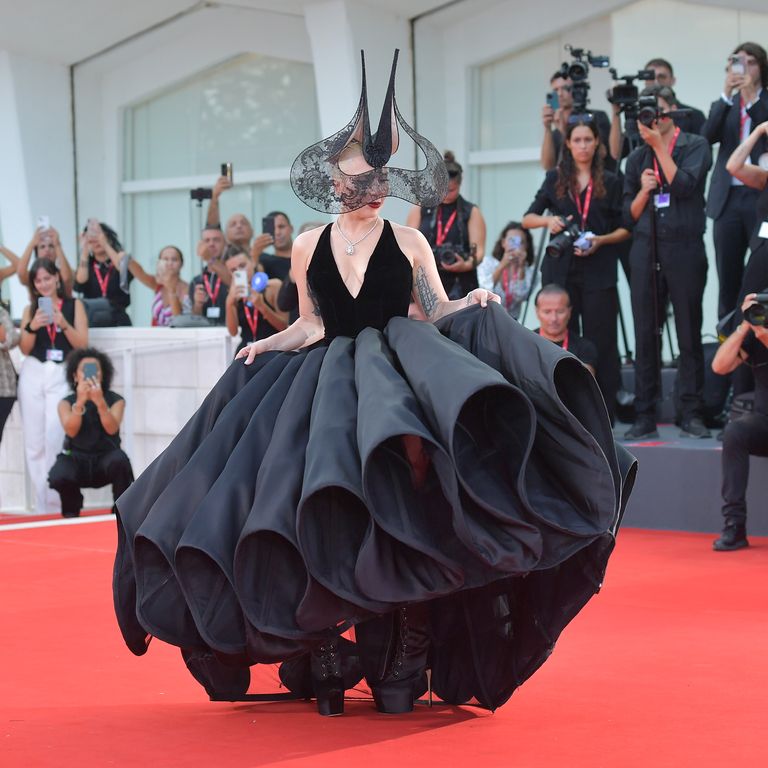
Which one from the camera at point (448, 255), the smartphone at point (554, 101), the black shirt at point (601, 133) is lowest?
the camera at point (448, 255)

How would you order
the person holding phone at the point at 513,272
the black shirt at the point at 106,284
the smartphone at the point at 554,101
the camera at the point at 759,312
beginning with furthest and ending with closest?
the black shirt at the point at 106,284
the person holding phone at the point at 513,272
the smartphone at the point at 554,101
the camera at the point at 759,312

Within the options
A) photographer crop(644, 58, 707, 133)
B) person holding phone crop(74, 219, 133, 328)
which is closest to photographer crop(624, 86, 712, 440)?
photographer crop(644, 58, 707, 133)

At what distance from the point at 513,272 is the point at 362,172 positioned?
471 centimetres

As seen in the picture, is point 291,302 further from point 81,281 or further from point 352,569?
point 352,569

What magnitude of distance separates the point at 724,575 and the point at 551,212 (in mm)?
2390

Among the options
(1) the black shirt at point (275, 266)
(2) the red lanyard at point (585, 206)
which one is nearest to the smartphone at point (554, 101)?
(2) the red lanyard at point (585, 206)

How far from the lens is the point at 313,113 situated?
11805mm

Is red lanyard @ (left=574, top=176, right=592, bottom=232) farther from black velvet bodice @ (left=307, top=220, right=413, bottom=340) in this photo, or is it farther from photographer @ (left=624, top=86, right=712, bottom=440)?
black velvet bodice @ (left=307, top=220, right=413, bottom=340)

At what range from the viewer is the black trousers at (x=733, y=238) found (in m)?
6.32

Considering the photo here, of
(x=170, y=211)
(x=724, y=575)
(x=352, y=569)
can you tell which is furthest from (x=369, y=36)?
(x=352, y=569)

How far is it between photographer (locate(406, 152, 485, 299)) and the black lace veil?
11.8 feet

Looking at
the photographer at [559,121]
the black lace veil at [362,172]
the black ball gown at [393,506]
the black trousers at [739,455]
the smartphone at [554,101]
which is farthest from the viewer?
the smartphone at [554,101]

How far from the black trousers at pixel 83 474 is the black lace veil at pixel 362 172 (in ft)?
14.9

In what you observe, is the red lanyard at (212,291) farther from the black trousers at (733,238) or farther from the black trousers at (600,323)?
the black trousers at (733,238)
